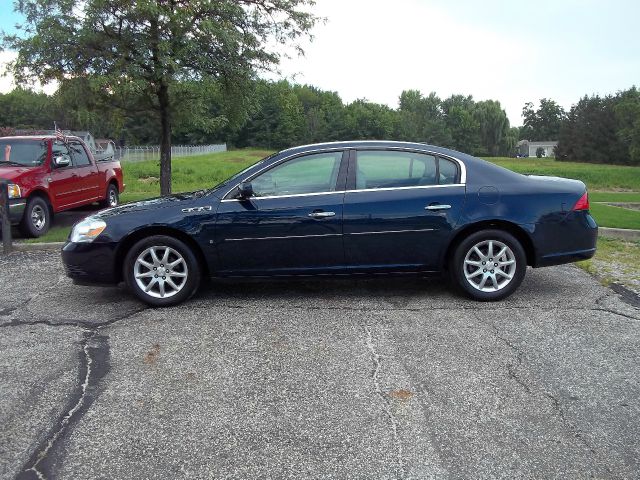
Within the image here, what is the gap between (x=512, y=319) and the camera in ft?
16.1

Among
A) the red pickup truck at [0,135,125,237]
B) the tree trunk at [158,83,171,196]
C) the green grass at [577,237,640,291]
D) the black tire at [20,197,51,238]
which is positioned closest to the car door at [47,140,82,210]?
the red pickup truck at [0,135,125,237]

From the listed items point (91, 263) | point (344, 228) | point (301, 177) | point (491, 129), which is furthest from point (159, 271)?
point (491, 129)

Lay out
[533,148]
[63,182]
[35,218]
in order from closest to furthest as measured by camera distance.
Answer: [35,218]
[63,182]
[533,148]

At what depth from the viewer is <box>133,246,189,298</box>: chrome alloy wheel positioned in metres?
5.30

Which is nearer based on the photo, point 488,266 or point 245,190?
point 245,190

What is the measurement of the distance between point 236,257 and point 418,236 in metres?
1.72

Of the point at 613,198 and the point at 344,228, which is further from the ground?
the point at 344,228

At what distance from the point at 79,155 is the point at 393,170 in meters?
7.86

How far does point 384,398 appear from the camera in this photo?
3.42 metres

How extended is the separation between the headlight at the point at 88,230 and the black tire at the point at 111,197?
680 cm

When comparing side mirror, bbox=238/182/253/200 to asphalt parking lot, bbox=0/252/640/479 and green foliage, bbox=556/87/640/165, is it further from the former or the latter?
green foliage, bbox=556/87/640/165

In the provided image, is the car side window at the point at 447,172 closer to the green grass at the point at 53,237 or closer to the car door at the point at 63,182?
the green grass at the point at 53,237

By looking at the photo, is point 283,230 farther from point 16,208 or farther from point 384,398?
point 16,208

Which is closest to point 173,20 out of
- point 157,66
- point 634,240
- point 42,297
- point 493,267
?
point 157,66
